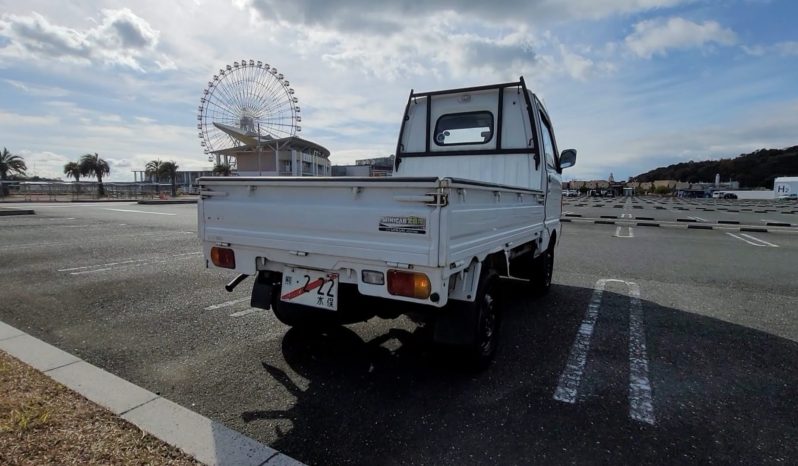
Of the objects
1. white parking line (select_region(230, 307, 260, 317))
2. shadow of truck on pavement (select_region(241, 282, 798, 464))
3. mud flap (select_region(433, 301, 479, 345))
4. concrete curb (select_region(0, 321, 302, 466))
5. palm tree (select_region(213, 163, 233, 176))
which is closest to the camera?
concrete curb (select_region(0, 321, 302, 466))

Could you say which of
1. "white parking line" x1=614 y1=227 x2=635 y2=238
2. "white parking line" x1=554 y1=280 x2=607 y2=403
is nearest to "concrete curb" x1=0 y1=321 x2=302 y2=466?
"white parking line" x1=554 y1=280 x2=607 y2=403

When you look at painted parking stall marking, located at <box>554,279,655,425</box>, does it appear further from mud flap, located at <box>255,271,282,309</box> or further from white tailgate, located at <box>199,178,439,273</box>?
mud flap, located at <box>255,271,282,309</box>

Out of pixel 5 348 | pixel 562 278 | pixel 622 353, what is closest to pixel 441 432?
pixel 622 353

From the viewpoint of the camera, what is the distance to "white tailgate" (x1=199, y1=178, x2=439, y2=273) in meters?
2.43

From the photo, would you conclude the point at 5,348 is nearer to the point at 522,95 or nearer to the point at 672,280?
the point at 522,95

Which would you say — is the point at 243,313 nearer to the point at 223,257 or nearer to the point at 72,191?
the point at 223,257

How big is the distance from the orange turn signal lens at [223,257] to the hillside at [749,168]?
423ft

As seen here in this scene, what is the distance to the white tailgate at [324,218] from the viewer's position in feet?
7.96

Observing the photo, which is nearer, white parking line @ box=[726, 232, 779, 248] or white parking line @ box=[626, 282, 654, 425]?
white parking line @ box=[626, 282, 654, 425]

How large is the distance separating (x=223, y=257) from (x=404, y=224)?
1688 mm

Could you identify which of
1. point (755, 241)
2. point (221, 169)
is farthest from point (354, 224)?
point (221, 169)

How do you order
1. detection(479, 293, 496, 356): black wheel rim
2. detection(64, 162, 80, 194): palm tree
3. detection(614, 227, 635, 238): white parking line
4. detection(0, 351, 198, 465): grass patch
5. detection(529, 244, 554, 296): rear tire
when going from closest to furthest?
detection(0, 351, 198, 465): grass patch → detection(479, 293, 496, 356): black wheel rim → detection(529, 244, 554, 296): rear tire → detection(614, 227, 635, 238): white parking line → detection(64, 162, 80, 194): palm tree

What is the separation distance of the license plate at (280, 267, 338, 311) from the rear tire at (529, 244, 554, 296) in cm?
323

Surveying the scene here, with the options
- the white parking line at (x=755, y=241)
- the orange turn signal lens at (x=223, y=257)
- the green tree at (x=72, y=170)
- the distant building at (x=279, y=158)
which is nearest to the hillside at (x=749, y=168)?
the distant building at (x=279, y=158)
